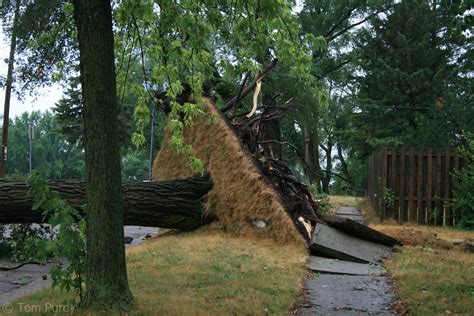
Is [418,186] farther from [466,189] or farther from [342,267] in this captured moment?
[342,267]

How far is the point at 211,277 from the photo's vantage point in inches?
282

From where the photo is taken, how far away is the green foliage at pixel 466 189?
12.9 m

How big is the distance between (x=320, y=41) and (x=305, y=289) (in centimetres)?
317

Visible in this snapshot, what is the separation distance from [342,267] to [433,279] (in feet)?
5.33

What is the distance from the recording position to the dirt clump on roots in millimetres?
10469

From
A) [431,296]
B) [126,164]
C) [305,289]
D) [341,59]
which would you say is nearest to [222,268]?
[305,289]

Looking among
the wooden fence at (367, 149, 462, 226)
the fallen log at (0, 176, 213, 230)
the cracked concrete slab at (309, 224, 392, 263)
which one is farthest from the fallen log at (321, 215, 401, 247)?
the wooden fence at (367, 149, 462, 226)

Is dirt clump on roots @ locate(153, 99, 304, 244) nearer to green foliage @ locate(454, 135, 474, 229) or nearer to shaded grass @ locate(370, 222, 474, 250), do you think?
shaded grass @ locate(370, 222, 474, 250)

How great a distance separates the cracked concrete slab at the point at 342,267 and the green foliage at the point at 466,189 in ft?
17.8

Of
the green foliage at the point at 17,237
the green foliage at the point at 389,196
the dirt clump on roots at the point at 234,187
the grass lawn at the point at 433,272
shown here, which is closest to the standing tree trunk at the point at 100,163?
the grass lawn at the point at 433,272

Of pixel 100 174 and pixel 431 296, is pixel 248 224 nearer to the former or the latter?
pixel 431 296

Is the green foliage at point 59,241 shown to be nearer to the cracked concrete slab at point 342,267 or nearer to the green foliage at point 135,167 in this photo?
the cracked concrete slab at point 342,267

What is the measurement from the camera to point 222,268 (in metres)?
7.79

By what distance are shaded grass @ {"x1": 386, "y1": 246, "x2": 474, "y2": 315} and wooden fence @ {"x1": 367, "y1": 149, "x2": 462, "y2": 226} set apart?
4.31 metres
